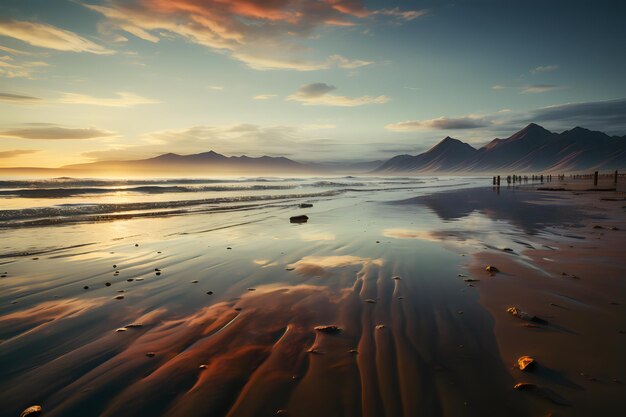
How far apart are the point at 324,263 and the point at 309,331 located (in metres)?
4.07

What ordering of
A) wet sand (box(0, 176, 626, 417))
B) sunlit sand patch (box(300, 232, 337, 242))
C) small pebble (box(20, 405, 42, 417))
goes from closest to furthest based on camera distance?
small pebble (box(20, 405, 42, 417))
wet sand (box(0, 176, 626, 417))
sunlit sand patch (box(300, 232, 337, 242))

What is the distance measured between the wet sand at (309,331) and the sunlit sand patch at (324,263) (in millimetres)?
60

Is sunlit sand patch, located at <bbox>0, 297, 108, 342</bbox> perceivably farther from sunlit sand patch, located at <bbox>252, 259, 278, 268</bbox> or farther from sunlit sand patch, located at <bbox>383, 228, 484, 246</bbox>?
sunlit sand patch, located at <bbox>383, 228, 484, 246</bbox>

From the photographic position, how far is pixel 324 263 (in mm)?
9047

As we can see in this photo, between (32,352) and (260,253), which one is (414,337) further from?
(260,253)

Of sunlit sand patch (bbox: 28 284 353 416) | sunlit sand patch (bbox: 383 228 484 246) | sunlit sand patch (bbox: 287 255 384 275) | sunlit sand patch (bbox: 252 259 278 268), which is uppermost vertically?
sunlit sand patch (bbox: 28 284 353 416)

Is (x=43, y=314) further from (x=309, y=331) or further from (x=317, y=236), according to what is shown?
(x=317, y=236)

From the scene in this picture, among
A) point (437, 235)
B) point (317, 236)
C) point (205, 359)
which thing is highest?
point (205, 359)

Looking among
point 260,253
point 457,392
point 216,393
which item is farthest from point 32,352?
point 260,253

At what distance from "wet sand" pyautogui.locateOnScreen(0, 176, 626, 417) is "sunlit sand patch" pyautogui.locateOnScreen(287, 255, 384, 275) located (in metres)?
0.06

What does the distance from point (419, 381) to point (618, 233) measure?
13.7 metres

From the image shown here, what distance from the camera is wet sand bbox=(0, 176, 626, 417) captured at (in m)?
3.42

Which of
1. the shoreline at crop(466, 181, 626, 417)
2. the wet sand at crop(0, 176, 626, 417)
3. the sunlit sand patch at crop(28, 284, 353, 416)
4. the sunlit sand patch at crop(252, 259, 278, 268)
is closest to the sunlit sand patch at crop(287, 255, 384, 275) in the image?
the wet sand at crop(0, 176, 626, 417)

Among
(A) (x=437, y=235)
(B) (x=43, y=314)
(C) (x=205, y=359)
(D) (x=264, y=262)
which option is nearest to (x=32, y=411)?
(C) (x=205, y=359)
